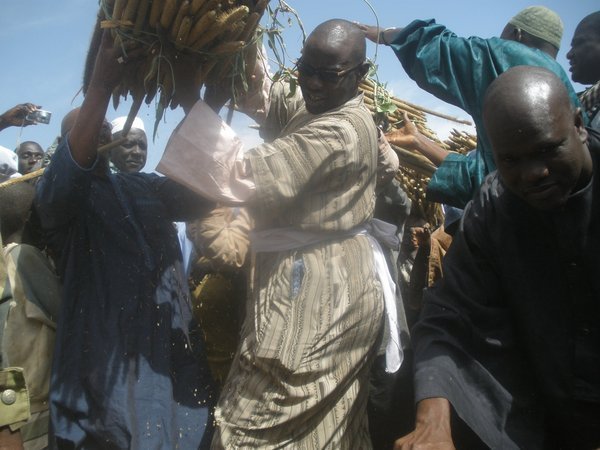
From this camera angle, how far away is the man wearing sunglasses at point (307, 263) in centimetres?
271

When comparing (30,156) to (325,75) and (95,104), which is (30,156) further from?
(325,75)

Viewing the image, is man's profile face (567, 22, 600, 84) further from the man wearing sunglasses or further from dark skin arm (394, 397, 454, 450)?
dark skin arm (394, 397, 454, 450)

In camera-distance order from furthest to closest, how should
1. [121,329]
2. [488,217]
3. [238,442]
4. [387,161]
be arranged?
[387,161] → [121,329] → [238,442] → [488,217]

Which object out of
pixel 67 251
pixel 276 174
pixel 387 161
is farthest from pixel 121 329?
pixel 387 161

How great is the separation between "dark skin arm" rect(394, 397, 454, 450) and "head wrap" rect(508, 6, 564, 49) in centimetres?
212

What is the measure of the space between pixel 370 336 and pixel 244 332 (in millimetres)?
524

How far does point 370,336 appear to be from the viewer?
115 inches

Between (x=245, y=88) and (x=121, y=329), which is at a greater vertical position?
(x=245, y=88)

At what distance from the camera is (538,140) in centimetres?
218

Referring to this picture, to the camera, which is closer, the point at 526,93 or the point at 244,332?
the point at 526,93

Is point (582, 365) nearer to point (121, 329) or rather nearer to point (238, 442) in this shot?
point (238, 442)

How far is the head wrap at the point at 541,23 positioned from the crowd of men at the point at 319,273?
11 mm

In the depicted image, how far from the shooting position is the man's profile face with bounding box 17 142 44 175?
7039 millimetres

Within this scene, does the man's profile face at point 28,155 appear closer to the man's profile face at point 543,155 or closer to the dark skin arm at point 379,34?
the dark skin arm at point 379,34
